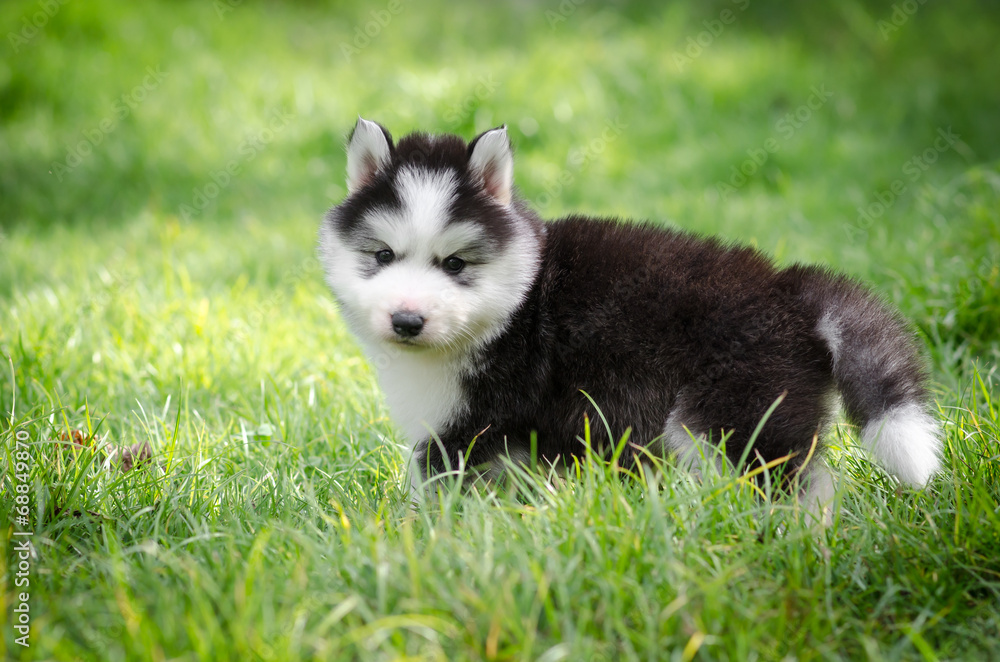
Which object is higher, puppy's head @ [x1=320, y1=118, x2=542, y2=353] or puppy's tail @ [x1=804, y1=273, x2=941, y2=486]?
puppy's head @ [x1=320, y1=118, x2=542, y2=353]

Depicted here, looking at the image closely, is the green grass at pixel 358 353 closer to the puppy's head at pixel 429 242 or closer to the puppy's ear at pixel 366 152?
the puppy's head at pixel 429 242

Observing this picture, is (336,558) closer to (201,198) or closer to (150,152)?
(201,198)

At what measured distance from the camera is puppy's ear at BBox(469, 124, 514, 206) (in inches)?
121

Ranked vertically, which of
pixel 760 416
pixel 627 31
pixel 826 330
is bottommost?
pixel 760 416

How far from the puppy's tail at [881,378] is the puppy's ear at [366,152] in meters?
1.67

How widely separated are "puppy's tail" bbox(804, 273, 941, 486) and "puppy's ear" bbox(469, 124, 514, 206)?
1.19 m

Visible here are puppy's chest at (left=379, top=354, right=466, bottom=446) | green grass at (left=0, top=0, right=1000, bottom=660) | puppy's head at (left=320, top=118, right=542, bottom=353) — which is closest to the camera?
green grass at (left=0, top=0, right=1000, bottom=660)

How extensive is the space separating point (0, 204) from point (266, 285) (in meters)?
3.73

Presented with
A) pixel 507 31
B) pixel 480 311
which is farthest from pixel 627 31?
pixel 480 311

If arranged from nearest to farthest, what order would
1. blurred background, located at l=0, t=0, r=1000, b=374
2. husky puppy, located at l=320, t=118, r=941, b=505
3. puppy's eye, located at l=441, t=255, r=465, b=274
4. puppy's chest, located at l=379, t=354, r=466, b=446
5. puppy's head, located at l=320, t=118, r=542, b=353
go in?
1. husky puppy, located at l=320, t=118, r=941, b=505
2. puppy's head, located at l=320, t=118, r=542, b=353
3. puppy's eye, located at l=441, t=255, r=465, b=274
4. puppy's chest, located at l=379, t=354, r=466, b=446
5. blurred background, located at l=0, t=0, r=1000, b=374

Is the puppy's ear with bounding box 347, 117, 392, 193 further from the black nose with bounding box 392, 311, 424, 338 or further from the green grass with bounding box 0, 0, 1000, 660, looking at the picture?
the green grass with bounding box 0, 0, 1000, 660

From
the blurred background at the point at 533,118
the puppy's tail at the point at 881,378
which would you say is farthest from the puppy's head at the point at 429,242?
the blurred background at the point at 533,118

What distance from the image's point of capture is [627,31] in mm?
9844

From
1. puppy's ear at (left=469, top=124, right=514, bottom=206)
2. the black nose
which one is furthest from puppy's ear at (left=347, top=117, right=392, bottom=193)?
the black nose
